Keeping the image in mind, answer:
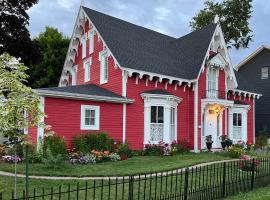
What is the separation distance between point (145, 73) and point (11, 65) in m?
14.5

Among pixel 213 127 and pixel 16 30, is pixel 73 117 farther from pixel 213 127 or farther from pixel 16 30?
pixel 213 127

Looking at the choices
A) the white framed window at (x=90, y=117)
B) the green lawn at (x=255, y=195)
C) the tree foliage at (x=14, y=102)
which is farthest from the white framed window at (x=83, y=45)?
the tree foliage at (x=14, y=102)

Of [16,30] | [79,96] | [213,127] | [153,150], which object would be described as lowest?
[153,150]

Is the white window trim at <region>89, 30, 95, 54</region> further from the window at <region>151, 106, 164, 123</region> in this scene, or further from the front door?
the front door

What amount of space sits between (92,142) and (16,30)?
9937 millimetres

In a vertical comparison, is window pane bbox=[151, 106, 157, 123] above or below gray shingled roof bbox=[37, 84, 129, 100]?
below

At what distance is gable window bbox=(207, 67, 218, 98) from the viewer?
2571 cm

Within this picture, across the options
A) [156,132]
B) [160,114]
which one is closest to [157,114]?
[160,114]

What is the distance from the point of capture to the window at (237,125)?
28.4m

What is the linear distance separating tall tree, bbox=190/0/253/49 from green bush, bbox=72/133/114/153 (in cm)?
2775

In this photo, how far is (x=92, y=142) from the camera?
62.7 ft

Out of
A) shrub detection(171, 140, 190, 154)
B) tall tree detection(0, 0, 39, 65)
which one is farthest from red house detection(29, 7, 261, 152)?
tall tree detection(0, 0, 39, 65)

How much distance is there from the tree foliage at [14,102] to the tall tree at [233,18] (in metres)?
38.3

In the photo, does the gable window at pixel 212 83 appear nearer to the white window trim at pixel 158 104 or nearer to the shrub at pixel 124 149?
the white window trim at pixel 158 104
